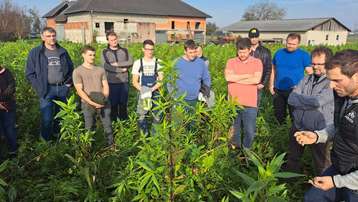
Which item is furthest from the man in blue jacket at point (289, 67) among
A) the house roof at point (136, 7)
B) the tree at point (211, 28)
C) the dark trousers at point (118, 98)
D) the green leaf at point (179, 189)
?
the tree at point (211, 28)

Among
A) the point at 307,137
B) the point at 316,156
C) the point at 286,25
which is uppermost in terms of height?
the point at 286,25

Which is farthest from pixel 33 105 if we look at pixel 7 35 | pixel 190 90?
A: pixel 7 35

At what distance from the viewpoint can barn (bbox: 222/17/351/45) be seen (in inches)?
2096

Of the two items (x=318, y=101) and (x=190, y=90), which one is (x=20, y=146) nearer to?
(x=190, y=90)

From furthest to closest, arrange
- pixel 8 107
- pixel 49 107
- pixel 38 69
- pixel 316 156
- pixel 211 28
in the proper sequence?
1. pixel 211 28
2. pixel 49 107
3. pixel 38 69
4. pixel 8 107
5. pixel 316 156

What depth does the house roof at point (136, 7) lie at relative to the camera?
43.4 meters

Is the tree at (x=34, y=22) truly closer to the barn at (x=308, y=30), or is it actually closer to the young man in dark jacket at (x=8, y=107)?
the barn at (x=308, y=30)

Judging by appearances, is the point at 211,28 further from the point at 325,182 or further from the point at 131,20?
the point at 325,182

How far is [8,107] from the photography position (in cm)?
474

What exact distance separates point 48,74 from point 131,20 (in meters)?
42.2

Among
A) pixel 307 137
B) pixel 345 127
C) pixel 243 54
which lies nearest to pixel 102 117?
pixel 243 54

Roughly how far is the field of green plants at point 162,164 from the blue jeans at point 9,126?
22cm

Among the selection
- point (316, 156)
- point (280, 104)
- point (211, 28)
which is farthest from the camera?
point (211, 28)

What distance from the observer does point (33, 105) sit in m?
6.87
